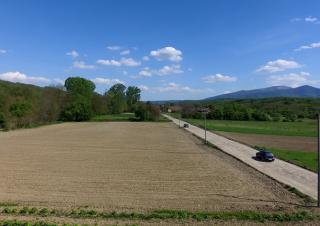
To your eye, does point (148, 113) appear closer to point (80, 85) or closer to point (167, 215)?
point (80, 85)

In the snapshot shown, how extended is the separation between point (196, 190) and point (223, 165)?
11.8 metres

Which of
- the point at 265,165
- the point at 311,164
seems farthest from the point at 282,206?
the point at 311,164

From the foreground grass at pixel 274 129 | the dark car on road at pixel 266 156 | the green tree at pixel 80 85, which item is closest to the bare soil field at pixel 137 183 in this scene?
the dark car on road at pixel 266 156

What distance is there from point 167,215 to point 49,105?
11072cm

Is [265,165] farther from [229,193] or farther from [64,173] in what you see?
[64,173]

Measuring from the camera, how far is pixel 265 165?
112ft

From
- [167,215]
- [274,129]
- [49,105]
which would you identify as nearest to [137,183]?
[167,215]

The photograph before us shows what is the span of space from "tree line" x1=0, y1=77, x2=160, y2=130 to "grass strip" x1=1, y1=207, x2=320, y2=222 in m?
79.7

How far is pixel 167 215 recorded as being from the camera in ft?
55.0

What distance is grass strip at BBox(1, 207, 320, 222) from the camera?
16525 millimetres

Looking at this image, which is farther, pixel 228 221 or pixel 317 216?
pixel 317 216

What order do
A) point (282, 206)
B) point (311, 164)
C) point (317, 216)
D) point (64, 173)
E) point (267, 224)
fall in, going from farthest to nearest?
point (311, 164)
point (64, 173)
point (282, 206)
point (317, 216)
point (267, 224)

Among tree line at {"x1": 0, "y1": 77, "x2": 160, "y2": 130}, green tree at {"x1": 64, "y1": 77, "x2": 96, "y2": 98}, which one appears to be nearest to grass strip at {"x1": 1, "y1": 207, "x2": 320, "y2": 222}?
tree line at {"x1": 0, "y1": 77, "x2": 160, "y2": 130}

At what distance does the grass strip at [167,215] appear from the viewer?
1652 centimetres
